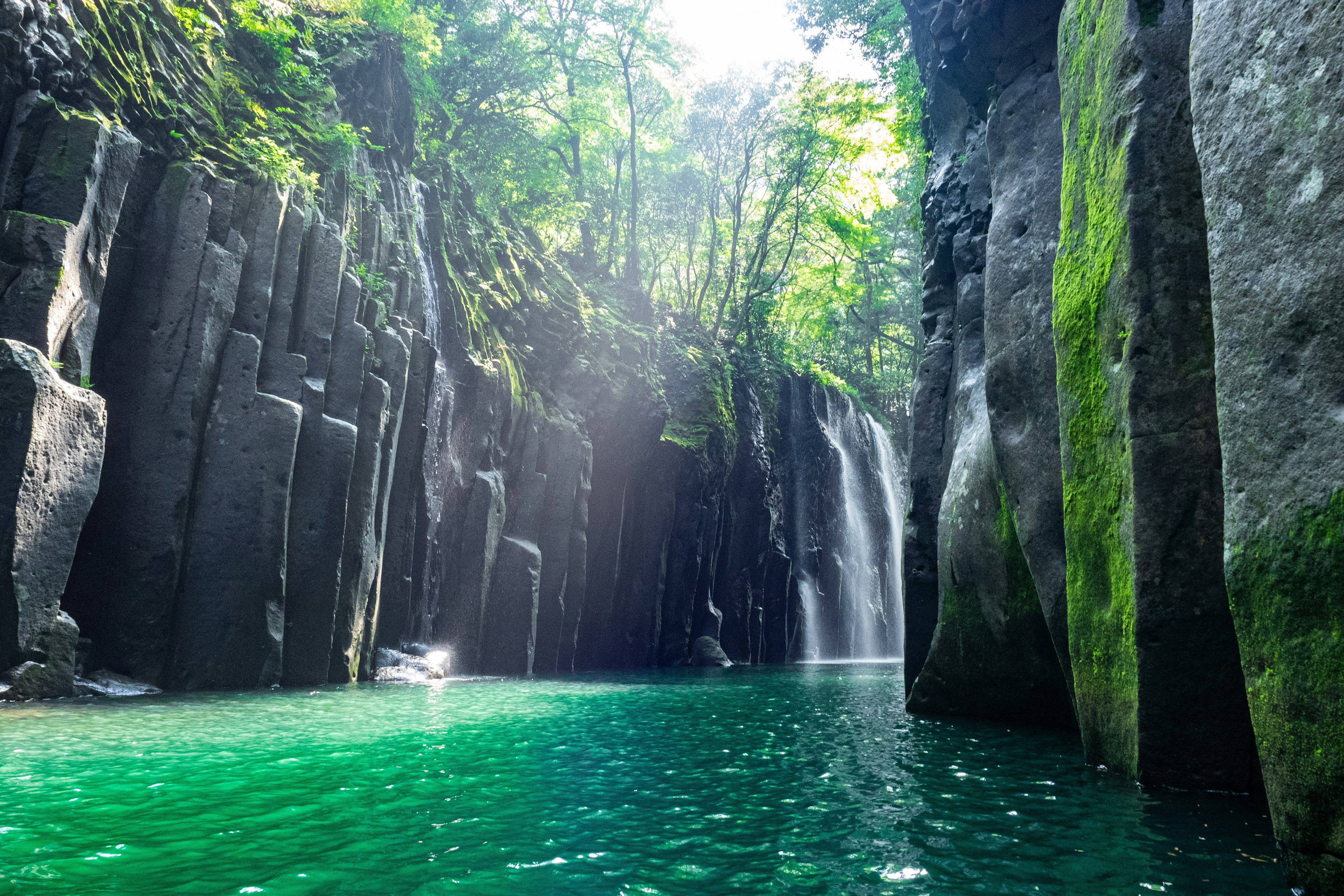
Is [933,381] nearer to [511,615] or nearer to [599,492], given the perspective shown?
[511,615]

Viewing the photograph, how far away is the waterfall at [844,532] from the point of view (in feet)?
98.0

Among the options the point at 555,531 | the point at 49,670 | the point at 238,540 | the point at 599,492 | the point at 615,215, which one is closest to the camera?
the point at 49,670

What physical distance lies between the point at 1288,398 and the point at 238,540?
11945 millimetres

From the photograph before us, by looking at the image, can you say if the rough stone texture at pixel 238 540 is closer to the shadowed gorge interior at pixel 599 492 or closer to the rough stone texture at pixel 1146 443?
the shadowed gorge interior at pixel 599 492

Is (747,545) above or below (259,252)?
below

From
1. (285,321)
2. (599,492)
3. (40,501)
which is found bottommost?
(40,501)


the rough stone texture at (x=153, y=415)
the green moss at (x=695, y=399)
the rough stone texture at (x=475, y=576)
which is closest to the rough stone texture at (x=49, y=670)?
the rough stone texture at (x=153, y=415)

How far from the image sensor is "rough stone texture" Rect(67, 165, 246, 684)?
10719 mm

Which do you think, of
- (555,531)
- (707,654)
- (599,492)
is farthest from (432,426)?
(707,654)

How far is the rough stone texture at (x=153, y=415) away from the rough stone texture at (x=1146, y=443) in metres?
10.9

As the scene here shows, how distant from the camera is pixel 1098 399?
6383mm

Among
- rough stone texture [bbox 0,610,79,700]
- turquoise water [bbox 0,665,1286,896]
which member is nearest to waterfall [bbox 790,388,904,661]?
turquoise water [bbox 0,665,1286,896]

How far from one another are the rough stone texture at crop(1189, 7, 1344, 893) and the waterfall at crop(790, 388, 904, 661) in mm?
25109

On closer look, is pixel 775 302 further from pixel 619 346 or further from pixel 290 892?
pixel 290 892
